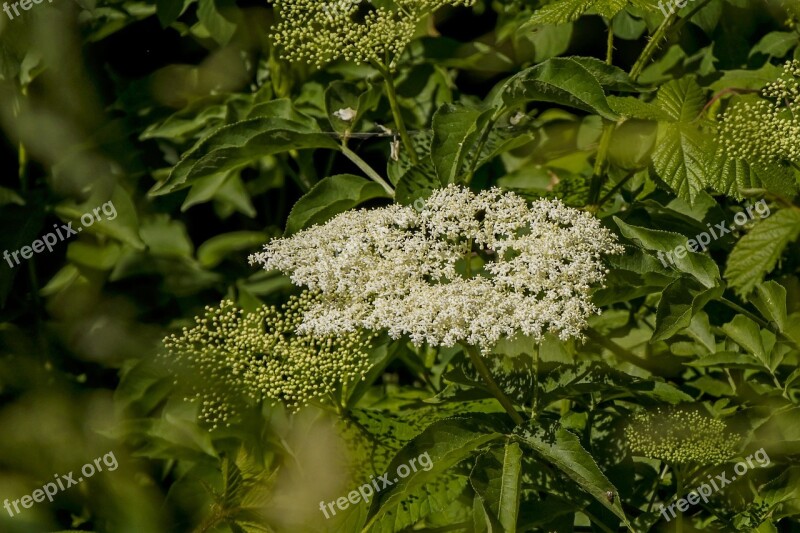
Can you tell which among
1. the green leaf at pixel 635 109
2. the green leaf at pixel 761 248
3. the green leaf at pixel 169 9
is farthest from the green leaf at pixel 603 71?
the green leaf at pixel 169 9

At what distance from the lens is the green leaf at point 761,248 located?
2.31 metres

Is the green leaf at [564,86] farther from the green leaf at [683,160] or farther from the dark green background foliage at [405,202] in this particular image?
the green leaf at [683,160]

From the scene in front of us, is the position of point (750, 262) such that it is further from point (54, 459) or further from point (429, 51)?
point (54, 459)

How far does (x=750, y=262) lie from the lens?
2355 millimetres

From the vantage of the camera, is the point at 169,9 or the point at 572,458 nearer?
the point at 572,458

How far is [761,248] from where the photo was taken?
2348mm

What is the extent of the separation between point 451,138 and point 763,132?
777mm

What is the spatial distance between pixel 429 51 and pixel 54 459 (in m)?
2.09

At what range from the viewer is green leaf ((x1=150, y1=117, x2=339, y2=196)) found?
90.4 inches

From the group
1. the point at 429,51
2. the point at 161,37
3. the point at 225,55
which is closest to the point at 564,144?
the point at 429,51
